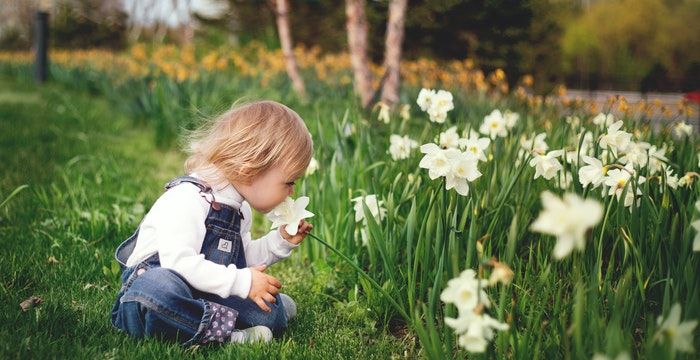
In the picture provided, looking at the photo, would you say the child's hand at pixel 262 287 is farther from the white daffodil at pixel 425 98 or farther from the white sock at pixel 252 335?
the white daffodil at pixel 425 98

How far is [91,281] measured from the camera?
238 cm

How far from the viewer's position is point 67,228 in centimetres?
290

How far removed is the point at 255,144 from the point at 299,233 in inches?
12.4

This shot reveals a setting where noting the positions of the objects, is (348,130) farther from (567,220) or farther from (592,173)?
(567,220)

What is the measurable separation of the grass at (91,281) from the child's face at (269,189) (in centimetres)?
42

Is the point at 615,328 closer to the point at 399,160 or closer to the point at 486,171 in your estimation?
the point at 486,171

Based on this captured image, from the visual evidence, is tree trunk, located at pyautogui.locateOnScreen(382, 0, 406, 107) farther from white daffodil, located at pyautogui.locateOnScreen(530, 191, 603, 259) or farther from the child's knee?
white daffodil, located at pyautogui.locateOnScreen(530, 191, 603, 259)

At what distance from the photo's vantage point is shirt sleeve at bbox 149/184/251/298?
181cm

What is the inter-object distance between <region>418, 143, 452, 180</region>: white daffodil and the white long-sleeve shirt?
60cm

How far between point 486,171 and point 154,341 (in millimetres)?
1260

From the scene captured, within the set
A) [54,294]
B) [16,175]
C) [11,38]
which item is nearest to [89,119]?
[16,175]

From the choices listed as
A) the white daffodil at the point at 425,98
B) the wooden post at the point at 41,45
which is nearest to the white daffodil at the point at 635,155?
the white daffodil at the point at 425,98

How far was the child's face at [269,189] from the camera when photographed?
1965mm

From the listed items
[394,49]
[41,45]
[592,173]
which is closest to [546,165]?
[592,173]
